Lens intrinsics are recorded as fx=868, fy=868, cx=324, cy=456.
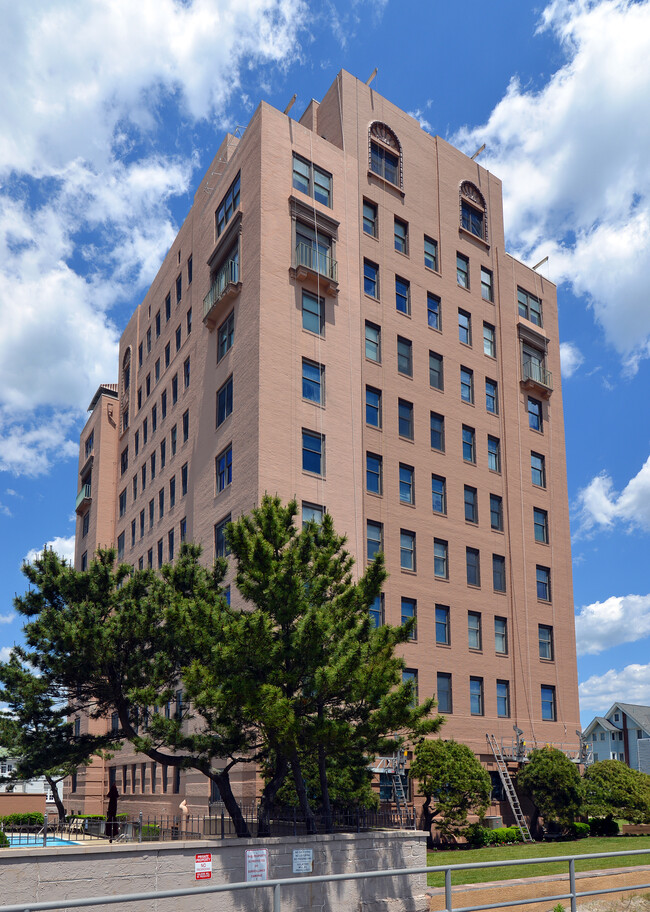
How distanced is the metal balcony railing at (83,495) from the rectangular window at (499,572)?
3507 cm

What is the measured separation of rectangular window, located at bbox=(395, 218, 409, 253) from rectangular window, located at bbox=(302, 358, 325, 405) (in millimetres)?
9868

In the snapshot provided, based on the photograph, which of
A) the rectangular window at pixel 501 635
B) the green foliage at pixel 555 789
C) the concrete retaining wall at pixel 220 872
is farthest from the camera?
the rectangular window at pixel 501 635

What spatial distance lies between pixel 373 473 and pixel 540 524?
13.4 metres

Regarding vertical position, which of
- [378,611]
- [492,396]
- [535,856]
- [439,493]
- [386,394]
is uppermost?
[492,396]

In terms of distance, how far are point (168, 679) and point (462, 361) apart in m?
25.9

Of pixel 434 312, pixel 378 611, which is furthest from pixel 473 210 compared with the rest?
pixel 378 611

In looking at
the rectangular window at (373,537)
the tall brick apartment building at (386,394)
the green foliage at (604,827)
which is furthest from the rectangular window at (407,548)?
the green foliage at (604,827)

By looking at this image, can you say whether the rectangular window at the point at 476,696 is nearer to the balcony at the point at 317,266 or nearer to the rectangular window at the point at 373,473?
the rectangular window at the point at 373,473

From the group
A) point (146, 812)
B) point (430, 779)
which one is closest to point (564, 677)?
point (430, 779)

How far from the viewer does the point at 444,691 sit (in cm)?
3925

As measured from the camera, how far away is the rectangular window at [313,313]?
37.8 m

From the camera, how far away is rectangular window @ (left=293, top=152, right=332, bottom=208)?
130 feet

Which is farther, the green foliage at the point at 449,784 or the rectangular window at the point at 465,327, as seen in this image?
the rectangular window at the point at 465,327

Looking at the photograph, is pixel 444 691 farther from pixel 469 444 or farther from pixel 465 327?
pixel 465 327
